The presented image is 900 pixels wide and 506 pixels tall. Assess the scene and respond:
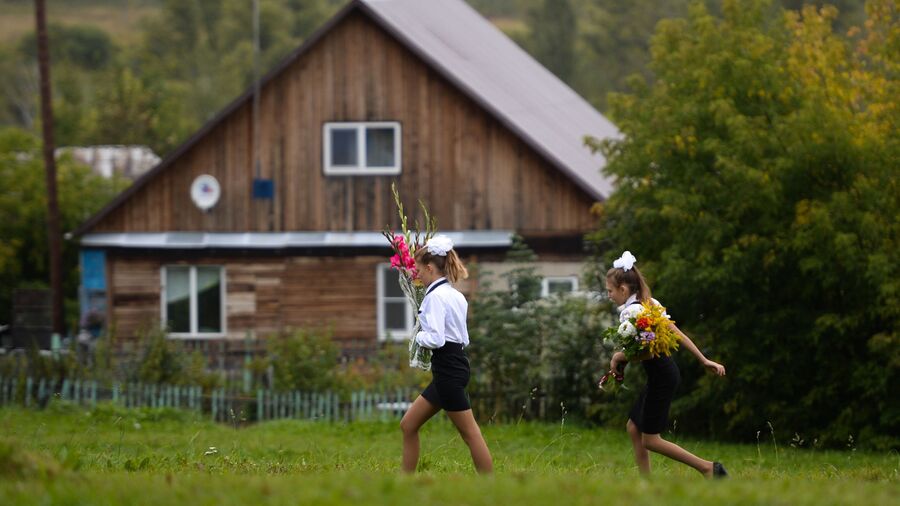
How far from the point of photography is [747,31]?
56.7 ft

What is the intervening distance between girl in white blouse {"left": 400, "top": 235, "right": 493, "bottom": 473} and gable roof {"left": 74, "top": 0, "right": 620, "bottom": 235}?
12.7 meters

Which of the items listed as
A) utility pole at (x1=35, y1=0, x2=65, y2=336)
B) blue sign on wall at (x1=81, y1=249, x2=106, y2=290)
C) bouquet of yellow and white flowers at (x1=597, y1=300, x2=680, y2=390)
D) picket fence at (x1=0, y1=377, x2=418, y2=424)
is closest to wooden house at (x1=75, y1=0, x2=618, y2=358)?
utility pole at (x1=35, y1=0, x2=65, y2=336)

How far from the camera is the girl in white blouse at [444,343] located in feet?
30.1

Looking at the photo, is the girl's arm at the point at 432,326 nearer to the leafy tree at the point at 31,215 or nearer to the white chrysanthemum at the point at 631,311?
the white chrysanthemum at the point at 631,311

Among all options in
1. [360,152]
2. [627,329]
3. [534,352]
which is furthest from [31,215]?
[627,329]

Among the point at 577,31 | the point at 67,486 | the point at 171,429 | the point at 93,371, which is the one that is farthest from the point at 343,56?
the point at 577,31

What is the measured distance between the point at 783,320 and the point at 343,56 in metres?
12.7

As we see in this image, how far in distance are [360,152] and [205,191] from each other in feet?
→ 10.5

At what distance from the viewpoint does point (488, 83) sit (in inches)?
1139

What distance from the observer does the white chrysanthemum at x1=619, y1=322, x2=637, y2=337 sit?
31.6 feet

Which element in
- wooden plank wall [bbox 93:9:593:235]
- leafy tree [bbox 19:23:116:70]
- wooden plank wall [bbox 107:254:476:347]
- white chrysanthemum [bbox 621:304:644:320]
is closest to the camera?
white chrysanthemum [bbox 621:304:644:320]

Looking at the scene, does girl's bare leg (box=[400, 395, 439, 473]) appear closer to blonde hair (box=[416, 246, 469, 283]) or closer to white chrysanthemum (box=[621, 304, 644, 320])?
blonde hair (box=[416, 246, 469, 283])

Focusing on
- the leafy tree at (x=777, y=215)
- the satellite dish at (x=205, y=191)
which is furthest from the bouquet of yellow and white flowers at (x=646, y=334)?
the satellite dish at (x=205, y=191)

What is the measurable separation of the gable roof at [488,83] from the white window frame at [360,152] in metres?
1.50
